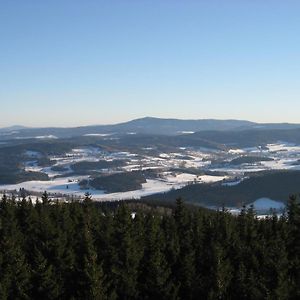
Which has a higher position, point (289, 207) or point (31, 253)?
point (289, 207)

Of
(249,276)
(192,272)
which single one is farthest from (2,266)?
(249,276)

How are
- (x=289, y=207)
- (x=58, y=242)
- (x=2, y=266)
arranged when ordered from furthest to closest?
(x=289, y=207), (x=58, y=242), (x=2, y=266)

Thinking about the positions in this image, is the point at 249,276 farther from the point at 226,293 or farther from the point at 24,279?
the point at 24,279

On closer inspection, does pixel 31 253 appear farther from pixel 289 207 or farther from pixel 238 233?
pixel 289 207

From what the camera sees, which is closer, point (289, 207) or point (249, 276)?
point (249, 276)

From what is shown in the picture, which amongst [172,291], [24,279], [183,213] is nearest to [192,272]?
[172,291]

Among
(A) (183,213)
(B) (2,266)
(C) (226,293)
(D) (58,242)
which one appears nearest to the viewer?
(C) (226,293)
